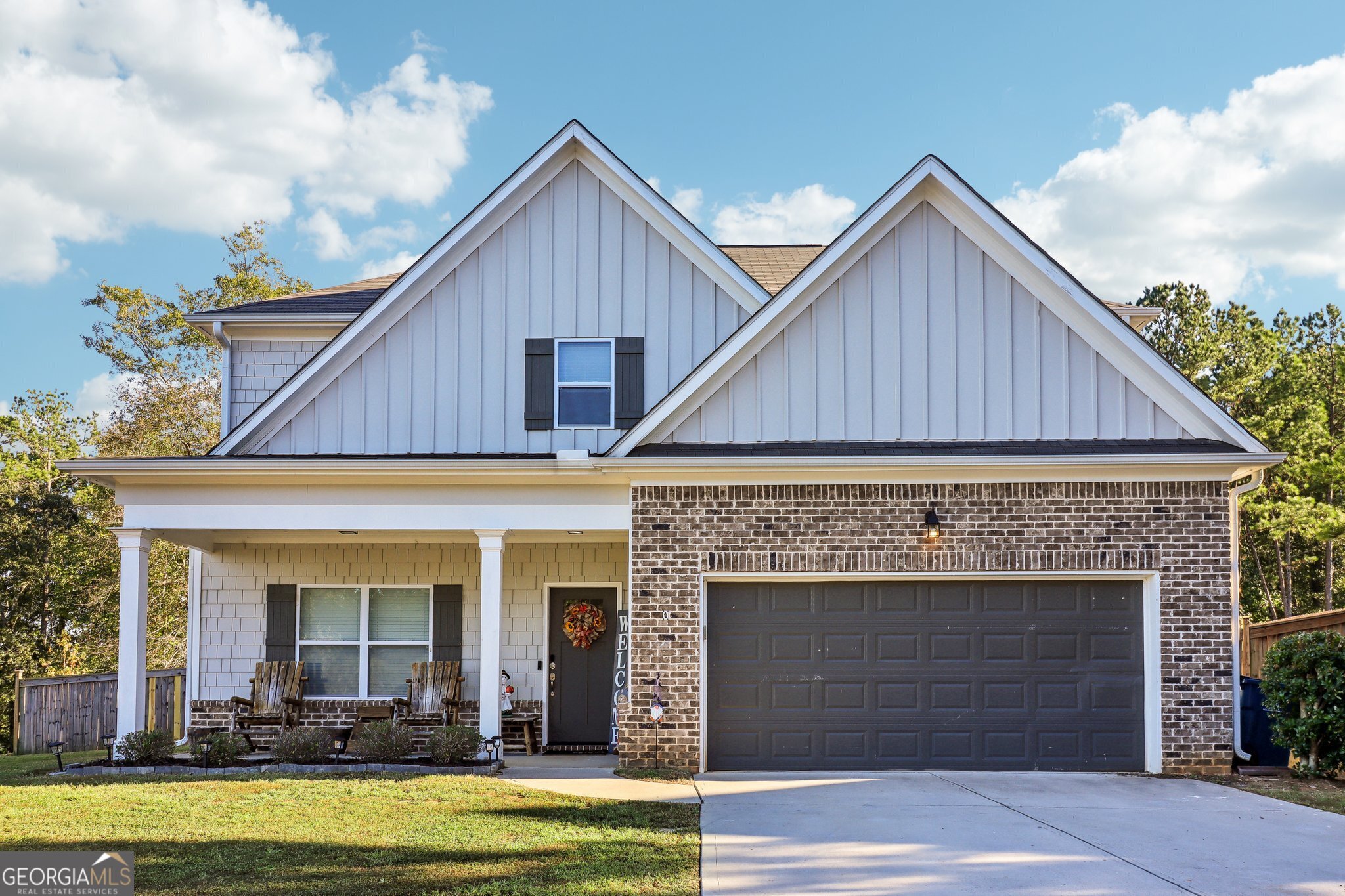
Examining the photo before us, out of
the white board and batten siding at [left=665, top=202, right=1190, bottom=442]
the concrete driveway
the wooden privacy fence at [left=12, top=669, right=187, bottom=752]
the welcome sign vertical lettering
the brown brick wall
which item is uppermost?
the white board and batten siding at [left=665, top=202, right=1190, bottom=442]

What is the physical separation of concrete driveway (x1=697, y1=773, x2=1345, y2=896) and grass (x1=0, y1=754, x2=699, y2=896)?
0.56 meters

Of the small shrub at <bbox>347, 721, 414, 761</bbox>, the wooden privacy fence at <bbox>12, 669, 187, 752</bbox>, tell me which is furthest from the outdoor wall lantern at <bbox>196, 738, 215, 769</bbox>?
the wooden privacy fence at <bbox>12, 669, 187, 752</bbox>

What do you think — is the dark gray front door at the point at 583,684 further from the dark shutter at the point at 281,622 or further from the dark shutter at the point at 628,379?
the dark shutter at the point at 281,622

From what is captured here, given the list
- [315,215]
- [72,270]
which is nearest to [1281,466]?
[315,215]

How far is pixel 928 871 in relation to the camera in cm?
715

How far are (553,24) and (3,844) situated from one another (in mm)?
14102

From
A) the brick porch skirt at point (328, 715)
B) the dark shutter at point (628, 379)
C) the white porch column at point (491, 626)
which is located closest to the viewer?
the white porch column at point (491, 626)

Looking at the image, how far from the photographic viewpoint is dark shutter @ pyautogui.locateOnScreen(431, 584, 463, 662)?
14688 mm

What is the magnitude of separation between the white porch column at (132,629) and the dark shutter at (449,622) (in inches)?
137

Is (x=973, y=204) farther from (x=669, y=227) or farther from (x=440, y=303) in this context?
(x=440, y=303)

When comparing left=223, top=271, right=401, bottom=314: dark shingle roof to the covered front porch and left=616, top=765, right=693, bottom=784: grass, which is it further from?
left=616, top=765, right=693, bottom=784: grass

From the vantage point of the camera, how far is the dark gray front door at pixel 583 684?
48.0 ft

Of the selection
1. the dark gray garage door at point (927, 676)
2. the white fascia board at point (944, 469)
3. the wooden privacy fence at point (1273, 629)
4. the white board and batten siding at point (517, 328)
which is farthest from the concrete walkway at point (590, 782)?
the wooden privacy fence at point (1273, 629)

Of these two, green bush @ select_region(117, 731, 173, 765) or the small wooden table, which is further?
the small wooden table
